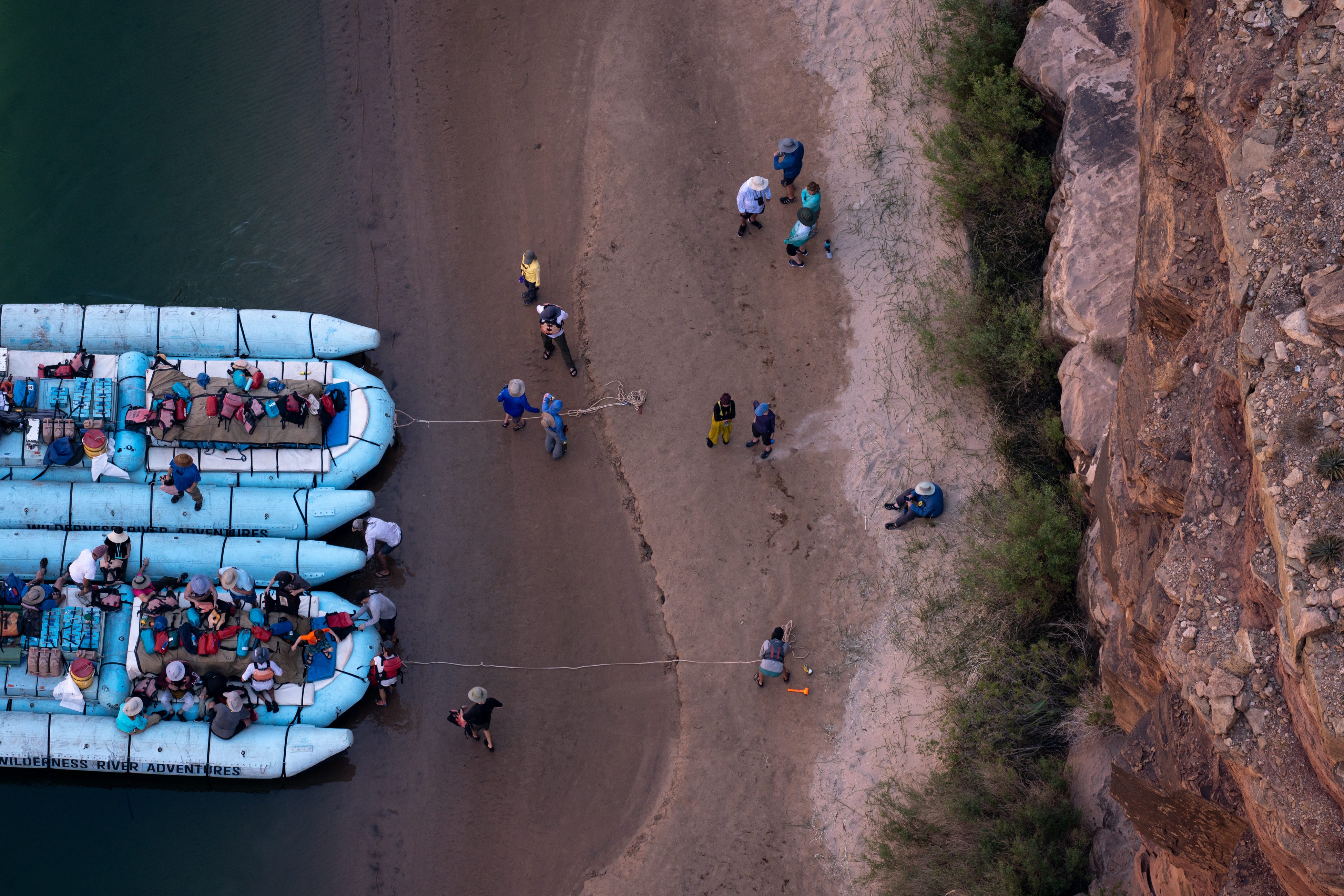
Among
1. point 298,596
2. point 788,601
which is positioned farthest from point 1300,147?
point 298,596

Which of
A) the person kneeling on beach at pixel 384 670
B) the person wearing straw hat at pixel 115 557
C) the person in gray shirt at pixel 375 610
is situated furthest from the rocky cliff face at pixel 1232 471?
the person wearing straw hat at pixel 115 557

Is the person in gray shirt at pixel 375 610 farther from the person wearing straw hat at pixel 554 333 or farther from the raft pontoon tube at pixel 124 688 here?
the person wearing straw hat at pixel 554 333

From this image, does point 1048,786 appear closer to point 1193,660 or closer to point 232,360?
point 1193,660

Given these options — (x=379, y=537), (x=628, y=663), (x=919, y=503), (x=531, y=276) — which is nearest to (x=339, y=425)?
(x=379, y=537)

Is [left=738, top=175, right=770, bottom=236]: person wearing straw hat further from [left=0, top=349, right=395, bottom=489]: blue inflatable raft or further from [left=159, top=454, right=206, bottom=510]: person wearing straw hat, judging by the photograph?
[left=159, top=454, right=206, bottom=510]: person wearing straw hat

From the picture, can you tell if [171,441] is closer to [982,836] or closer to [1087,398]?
[982,836]

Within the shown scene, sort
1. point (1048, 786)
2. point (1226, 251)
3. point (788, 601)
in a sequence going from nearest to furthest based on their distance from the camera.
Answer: point (1226, 251) < point (1048, 786) < point (788, 601)
